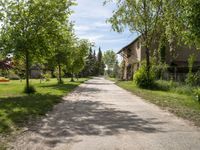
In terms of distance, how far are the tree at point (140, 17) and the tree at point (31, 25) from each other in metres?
10.9

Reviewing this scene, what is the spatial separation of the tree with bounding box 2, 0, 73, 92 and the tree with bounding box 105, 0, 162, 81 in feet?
35.9

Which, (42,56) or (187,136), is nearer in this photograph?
(187,136)

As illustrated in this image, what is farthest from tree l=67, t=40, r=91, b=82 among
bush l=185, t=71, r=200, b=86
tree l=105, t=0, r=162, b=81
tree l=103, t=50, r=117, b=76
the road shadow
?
tree l=103, t=50, r=117, b=76

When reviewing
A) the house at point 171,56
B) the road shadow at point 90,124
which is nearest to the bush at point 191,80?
the house at point 171,56

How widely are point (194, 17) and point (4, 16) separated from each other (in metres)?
12.9

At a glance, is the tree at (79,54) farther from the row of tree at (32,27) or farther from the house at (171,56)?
the row of tree at (32,27)

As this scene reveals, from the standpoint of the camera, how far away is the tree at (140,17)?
32.2 meters

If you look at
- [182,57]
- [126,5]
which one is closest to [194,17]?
[126,5]

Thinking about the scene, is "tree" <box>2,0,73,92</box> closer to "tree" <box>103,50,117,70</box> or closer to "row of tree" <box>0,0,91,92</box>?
"row of tree" <box>0,0,91,92</box>

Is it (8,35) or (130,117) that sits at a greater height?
(8,35)

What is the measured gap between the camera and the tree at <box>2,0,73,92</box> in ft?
70.7

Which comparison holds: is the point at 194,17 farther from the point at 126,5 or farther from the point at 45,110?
the point at 126,5

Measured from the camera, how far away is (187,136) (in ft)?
29.2

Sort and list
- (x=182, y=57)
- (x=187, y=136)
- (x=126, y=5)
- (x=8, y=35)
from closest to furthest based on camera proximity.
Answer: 1. (x=187, y=136)
2. (x=8, y=35)
3. (x=126, y=5)
4. (x=182, y=57)
